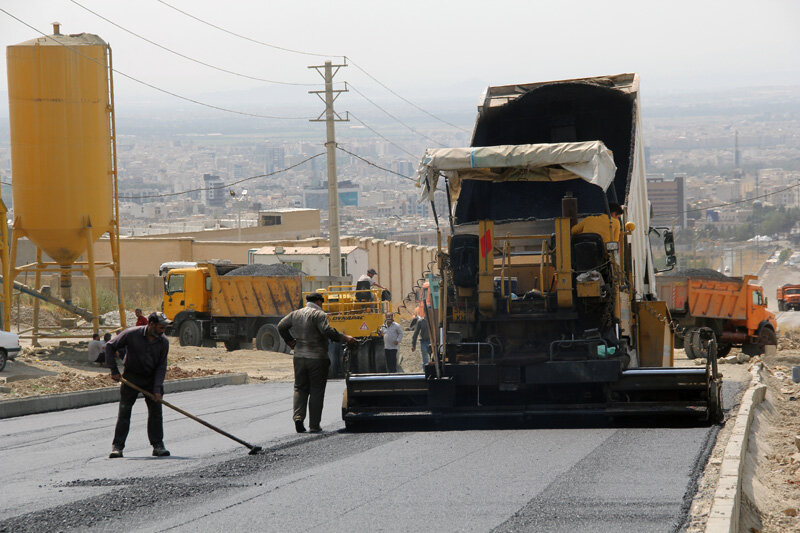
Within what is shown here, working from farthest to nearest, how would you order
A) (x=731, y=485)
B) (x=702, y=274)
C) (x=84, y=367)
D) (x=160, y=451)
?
(x=702, y=274) → (x=84, y=367) → (x=160, y=451) → (x=731, y=485)

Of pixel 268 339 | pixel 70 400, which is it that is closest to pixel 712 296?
pixel 268 339

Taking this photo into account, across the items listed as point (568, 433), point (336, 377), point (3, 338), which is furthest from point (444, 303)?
point (3, 338)

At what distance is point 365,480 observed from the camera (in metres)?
7.82

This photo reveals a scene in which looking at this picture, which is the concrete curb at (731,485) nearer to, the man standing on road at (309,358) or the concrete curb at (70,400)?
the man standing on road at (309,358)

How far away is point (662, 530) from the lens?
20.6ft

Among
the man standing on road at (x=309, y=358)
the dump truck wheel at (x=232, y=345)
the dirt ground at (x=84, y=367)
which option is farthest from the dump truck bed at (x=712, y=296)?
the man standing on road at (x=309, y=358)

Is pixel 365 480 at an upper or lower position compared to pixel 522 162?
lower

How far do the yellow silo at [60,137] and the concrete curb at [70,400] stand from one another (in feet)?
23.2

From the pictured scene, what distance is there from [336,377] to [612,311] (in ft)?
36.7

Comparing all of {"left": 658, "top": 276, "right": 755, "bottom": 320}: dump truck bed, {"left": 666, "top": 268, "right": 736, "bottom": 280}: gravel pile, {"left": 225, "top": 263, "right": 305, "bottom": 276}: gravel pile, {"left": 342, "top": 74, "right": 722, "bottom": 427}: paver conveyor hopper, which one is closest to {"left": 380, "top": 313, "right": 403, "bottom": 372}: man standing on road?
{"left": 342, "top": 74, "right": 722, "bottom": 427}: paver conveyor hopper

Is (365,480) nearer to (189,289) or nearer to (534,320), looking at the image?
(534,320)

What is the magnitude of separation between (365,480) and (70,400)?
362 inches

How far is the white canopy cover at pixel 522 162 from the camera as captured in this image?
1030 cm

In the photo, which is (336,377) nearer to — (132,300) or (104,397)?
(104,397)
